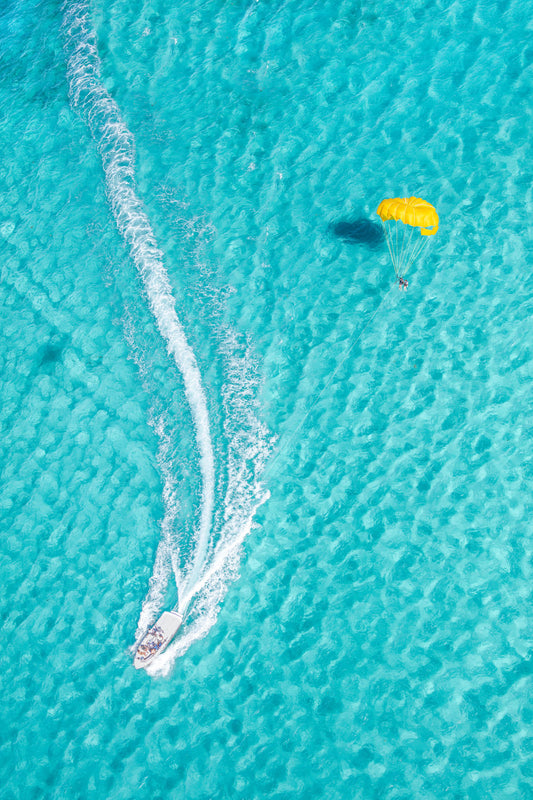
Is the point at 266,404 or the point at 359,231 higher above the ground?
the point at 359,231

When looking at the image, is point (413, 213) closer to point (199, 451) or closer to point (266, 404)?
point (266, 404)

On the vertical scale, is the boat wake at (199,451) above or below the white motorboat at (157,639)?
above

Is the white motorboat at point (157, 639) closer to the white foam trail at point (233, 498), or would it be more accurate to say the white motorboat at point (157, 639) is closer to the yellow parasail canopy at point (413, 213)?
the white foam trail at point (233, 498)

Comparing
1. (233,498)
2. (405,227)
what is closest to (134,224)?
(405,227)

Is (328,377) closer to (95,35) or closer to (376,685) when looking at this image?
(376,685)

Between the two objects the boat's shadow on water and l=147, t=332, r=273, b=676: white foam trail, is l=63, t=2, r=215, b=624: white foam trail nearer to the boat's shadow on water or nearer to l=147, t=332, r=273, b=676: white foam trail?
l=147, t=332, r=273, b=676: white foam trail

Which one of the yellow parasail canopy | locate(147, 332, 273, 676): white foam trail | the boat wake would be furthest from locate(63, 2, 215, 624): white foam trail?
the yellow parasail canopy

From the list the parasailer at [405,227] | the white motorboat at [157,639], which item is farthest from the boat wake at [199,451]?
the parasailer at [405,227]
